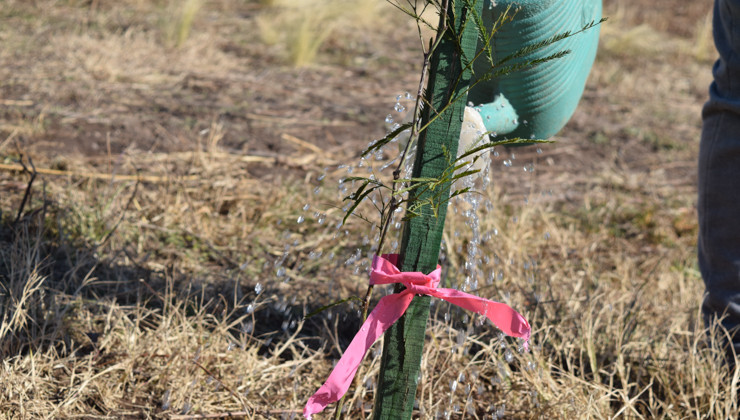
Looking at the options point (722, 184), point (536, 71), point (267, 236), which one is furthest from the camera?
point (267, 236)

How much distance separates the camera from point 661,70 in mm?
5777

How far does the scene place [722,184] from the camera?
6.07 ft

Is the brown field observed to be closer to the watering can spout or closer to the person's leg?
the person's leg

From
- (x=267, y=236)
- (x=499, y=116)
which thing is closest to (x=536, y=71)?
(x=499, y=116)

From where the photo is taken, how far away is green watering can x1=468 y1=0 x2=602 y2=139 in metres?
1.25

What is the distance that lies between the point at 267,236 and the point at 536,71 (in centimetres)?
134

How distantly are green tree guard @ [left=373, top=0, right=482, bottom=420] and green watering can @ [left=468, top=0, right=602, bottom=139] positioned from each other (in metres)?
0.13

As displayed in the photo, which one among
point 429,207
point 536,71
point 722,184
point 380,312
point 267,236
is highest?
point 536,71

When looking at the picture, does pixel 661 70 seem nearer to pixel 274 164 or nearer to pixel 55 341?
pixel 274 164

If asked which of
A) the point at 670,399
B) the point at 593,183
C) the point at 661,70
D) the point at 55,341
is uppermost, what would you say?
the point at 661,70

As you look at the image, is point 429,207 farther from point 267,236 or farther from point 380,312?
point 267,236

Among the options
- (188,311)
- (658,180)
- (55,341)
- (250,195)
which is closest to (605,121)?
(658,180)

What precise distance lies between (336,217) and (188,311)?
2.77 ft

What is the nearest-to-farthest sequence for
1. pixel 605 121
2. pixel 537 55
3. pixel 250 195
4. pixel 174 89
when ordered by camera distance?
pixel 537 55
pixel 250 195
pixel 174 89
pixel 605 121
